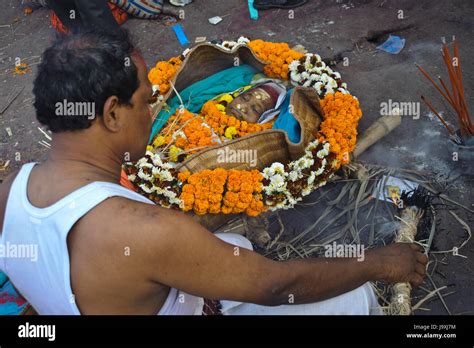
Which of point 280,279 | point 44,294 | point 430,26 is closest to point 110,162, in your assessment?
point 44,294

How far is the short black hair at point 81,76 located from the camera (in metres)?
1.79

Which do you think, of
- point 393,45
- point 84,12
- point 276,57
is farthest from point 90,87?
point 393,45

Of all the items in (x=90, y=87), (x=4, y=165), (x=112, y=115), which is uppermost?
(x=90, y=87)

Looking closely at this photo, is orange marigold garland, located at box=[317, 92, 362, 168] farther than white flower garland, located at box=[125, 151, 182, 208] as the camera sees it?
Yes

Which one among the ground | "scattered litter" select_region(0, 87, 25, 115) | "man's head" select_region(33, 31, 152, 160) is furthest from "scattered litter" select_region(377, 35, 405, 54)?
"scattered litter" select_region(0, 87, 25, 115)

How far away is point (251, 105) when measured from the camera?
14.0ft

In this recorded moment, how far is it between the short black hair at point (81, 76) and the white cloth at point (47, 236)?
0.82 feet

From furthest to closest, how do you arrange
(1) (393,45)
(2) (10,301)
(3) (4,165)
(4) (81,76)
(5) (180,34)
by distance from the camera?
(5) (180,34)
(1) (393,45)
(3) (4,165)
(2) (10,301)
(4) (81,76)

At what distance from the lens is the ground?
3.84 metres

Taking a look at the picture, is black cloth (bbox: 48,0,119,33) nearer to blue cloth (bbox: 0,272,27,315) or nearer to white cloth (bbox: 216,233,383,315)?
→ blue cloth (bbox: 0,272,27,315)

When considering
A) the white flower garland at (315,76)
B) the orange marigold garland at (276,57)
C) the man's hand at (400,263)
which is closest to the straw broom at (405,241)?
the man's hand at (400,263)

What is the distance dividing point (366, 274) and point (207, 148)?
5.65ft

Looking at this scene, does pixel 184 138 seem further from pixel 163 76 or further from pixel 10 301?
pixel 10 301

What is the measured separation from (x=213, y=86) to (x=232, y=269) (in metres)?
3.00
